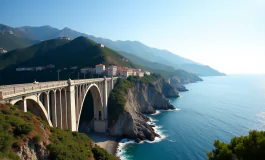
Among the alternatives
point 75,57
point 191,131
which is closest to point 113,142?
point 191,131

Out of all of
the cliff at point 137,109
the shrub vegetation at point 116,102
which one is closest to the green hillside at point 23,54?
the shrub vegetation at point 116,102

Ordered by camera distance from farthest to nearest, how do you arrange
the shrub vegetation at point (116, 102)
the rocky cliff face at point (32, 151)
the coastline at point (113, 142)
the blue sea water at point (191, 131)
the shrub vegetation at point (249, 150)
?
the shrub vegetation at point (116, 102) → the coastline at point (113, 142) → the blue sea water at point (191, 131) → the rocky cliff face at point (32, 151) → the shrub vegetation at point (249, 150)

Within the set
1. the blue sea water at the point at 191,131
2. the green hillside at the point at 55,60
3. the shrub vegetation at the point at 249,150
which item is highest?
the green hillside at the point at 55,60

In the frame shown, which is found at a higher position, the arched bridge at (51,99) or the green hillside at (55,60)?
the green hillside at (55,60)

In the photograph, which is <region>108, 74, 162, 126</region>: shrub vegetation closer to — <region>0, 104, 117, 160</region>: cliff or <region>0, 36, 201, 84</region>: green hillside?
<region>0, 36, 201, 84</region>: green hillside

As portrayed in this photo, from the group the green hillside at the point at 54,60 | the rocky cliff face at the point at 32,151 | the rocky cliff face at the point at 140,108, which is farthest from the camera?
the green hillside at the point at 54,60

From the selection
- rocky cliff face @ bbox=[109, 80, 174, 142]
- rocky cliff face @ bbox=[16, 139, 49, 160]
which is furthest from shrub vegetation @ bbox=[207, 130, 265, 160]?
rocky cliff face @ bbox=[109, 80, 174, 142]

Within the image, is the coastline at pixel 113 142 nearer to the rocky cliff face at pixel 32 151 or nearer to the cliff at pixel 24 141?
the cliff at pixel 24 141

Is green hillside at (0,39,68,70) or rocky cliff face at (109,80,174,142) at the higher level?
green hillside at (0,39,68,70)
